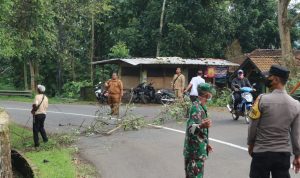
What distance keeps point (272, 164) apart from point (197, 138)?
160 cm

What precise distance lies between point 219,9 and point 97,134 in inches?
1027

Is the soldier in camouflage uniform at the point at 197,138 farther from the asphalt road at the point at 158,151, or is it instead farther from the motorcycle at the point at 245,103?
the motorcycle at the point at 245,103

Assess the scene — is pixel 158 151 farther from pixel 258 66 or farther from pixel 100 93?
pixel 258 66

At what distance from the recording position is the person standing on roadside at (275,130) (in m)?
5.42

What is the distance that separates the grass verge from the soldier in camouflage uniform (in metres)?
3.31

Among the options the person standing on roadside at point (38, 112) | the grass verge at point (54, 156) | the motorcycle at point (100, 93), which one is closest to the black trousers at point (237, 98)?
the grass verge at point (54, 156)

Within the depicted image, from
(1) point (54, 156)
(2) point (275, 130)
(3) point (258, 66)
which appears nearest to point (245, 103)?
(1) point (54, 156)

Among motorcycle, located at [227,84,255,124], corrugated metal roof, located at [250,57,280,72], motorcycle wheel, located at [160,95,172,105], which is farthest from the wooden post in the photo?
corrugated metal roof, located at [250,57,280,72]

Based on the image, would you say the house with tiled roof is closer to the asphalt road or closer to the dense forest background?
the dense forest background

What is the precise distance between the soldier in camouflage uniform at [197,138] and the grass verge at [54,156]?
10.9 ft

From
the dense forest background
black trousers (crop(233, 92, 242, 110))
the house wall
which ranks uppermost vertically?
the dense forest background

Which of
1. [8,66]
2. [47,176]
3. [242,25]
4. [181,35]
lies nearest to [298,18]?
[181,35]

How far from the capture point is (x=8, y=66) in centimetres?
4722

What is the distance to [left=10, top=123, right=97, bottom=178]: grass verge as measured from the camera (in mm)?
9859
